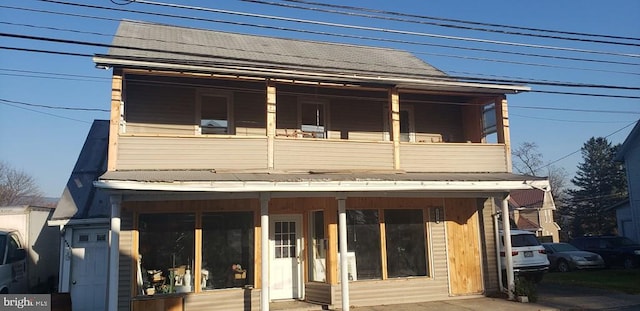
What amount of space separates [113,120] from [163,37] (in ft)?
14.4

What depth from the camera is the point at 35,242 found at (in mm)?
13984

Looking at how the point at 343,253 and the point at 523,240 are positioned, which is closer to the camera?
the point at 343,253

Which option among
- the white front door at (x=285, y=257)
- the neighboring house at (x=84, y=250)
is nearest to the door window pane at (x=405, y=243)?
the white front door at (x=285, y=257)

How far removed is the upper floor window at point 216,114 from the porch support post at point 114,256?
3.26 m

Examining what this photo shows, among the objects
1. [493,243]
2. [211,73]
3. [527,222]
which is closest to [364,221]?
[493,243]

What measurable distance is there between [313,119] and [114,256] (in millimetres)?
6293

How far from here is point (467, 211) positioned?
13836 millimetres

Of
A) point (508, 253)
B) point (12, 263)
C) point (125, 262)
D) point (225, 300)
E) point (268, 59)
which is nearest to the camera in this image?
point (125, 262)

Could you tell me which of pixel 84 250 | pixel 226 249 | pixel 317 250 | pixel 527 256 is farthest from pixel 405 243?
pixel 84 250

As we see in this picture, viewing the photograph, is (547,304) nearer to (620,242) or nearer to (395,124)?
(395,124)

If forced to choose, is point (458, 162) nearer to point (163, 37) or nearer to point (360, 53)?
point (360, 53)

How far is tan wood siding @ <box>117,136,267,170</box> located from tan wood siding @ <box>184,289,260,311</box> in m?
2.83

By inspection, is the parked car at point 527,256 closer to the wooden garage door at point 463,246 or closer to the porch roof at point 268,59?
the wooden garage door at point 463,246

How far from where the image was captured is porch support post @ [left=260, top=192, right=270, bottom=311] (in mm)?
10719
